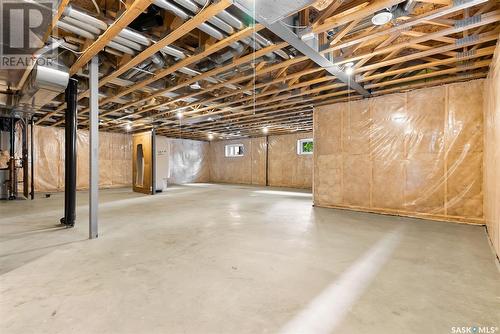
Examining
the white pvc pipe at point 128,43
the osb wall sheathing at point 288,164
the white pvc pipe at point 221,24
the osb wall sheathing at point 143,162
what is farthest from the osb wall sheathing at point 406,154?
the osb wall sheathing at point 143,162

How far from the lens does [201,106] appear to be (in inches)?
227

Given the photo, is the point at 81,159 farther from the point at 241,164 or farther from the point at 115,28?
the point at 115,28

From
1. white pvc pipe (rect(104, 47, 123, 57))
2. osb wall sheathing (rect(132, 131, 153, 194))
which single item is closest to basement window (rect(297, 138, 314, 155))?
osb wall sheathing (rect(132, 131, 153, 194))

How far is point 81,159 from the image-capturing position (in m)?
8.44

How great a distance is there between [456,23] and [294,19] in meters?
1.57

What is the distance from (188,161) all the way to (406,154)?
9.75 metres

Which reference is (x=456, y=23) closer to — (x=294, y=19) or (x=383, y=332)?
(x=294, y=19)

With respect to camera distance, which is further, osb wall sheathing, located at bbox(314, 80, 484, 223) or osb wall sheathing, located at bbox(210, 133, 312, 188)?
osb wall sheathing, located at bbox(210, 133, 312, 188)

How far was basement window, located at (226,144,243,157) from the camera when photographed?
39.0ft

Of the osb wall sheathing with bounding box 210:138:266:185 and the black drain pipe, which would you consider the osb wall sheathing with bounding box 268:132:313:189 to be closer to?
the osb wall sheathing with bounding box 210:138:266:185

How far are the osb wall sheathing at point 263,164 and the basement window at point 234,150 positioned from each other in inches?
7.0

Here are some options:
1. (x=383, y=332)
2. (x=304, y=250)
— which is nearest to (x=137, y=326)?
(x=383, y=332)

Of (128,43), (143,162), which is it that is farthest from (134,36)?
(143,162)

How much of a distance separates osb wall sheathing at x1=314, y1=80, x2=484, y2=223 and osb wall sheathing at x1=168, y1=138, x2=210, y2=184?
792 cm
